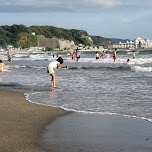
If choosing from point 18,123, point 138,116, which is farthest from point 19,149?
point 138,116

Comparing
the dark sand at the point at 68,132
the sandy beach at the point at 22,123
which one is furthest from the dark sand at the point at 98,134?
the sandy beach at the point at 22,123

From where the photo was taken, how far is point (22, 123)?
6.65 metres

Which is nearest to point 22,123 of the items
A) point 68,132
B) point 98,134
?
point 68,132

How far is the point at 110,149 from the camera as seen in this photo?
504 centimetres

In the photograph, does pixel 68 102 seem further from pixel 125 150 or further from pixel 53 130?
pixel 125 150

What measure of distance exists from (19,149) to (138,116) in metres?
3.55

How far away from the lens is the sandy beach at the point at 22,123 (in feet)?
16.6

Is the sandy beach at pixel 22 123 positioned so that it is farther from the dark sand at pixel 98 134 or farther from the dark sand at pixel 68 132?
the dark sand at pixel 98 134

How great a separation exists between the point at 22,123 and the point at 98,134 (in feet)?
5.34

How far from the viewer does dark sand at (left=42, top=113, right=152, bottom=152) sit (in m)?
5.11

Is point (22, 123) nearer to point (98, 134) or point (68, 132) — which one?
point (68, 132)

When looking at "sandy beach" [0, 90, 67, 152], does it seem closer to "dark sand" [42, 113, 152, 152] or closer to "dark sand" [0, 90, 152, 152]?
"dark sand" [0, 90, 152, 152]

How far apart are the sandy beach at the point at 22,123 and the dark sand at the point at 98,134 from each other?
0.68 ft

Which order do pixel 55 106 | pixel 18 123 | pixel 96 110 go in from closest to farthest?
pixel 18 123, pixel 96 110, pixel 55 106
